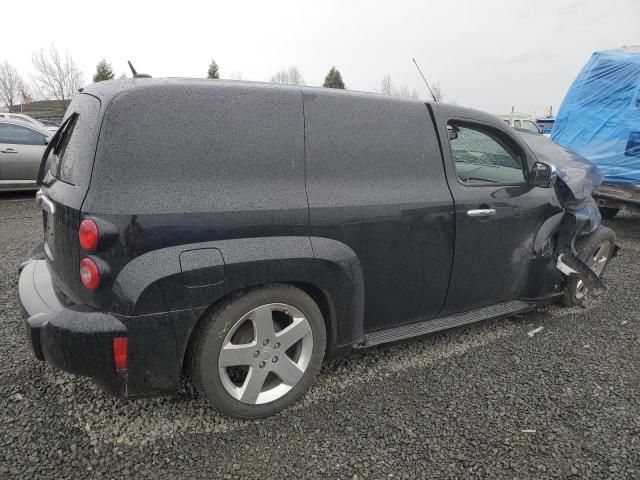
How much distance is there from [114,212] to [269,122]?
0.88 meters

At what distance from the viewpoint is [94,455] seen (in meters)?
2.12

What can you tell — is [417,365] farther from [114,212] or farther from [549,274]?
[114,212]

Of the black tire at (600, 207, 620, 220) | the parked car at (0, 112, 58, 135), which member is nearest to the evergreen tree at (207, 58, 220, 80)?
the parked car at (0, 112, 58, 135)

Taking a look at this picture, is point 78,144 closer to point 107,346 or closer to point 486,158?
point 107,346

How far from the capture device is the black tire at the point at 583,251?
3891 mm

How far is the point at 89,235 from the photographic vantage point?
77.2 inches

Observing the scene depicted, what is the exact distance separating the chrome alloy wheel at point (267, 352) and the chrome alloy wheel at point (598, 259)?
2.87 meters

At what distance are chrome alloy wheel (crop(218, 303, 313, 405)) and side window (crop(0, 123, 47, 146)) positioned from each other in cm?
827

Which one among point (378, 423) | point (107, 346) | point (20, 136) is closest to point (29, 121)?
point (20, 136)

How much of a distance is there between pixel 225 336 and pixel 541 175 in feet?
8.23

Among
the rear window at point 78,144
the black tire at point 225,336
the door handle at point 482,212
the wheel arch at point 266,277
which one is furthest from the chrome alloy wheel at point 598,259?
the rear window at point 78,144

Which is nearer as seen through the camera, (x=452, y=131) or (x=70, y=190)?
(x=70, y=190)

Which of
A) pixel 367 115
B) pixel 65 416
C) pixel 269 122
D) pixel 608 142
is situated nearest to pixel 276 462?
pixel 65 416

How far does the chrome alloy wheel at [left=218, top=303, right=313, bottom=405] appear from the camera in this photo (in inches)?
88.8
